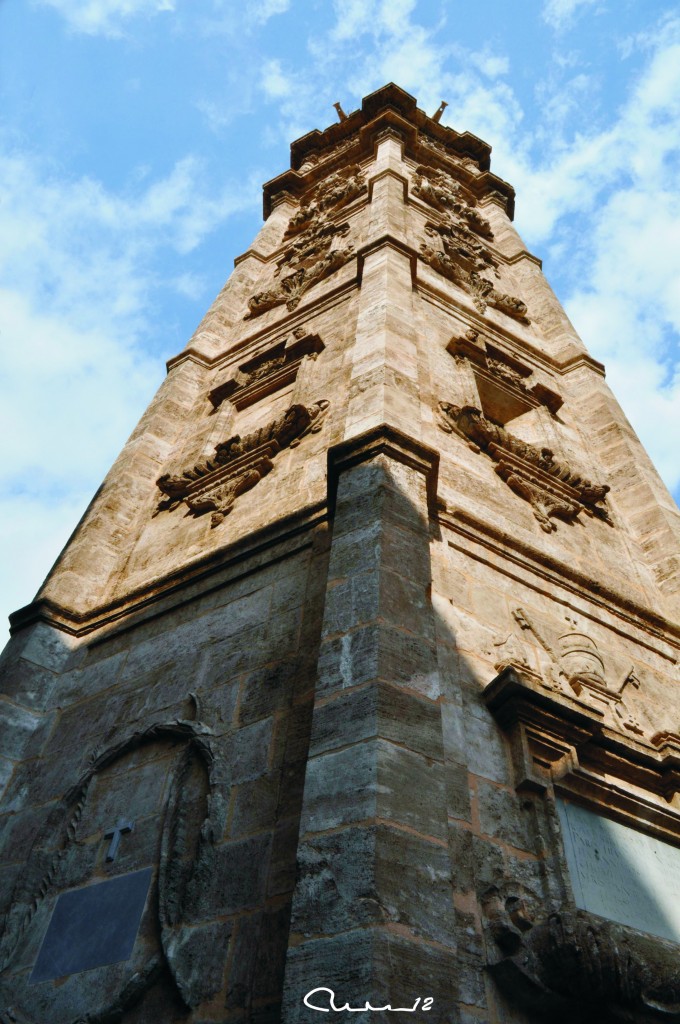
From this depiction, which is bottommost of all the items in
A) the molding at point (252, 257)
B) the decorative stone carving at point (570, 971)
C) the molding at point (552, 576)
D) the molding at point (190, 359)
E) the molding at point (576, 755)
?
the decorative stone carving at point (570, 971)

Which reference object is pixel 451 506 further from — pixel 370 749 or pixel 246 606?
pixel 370 749

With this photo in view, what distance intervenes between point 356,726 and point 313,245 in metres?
13.0

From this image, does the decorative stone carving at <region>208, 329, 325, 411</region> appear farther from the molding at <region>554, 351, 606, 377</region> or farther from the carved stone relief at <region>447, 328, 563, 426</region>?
the molding at <region>554, 351, 606, 377</region>

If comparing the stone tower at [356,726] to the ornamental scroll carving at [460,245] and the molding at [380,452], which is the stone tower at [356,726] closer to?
the molding at [380,452]

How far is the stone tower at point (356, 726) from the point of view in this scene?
403 cm

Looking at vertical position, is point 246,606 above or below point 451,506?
below

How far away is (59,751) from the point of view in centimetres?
649

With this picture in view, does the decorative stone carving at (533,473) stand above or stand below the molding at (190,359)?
below

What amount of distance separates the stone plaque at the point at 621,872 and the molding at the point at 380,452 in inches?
95.7

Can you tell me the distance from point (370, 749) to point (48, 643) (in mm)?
4314

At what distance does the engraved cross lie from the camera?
5303 mm

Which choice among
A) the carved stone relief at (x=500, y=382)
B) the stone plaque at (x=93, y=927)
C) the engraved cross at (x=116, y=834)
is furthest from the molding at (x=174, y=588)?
the carved stone relief at (x=500, y=382)

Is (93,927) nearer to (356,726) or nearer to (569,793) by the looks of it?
(356,726)

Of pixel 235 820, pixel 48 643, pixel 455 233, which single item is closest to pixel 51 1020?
pixel 235 820
